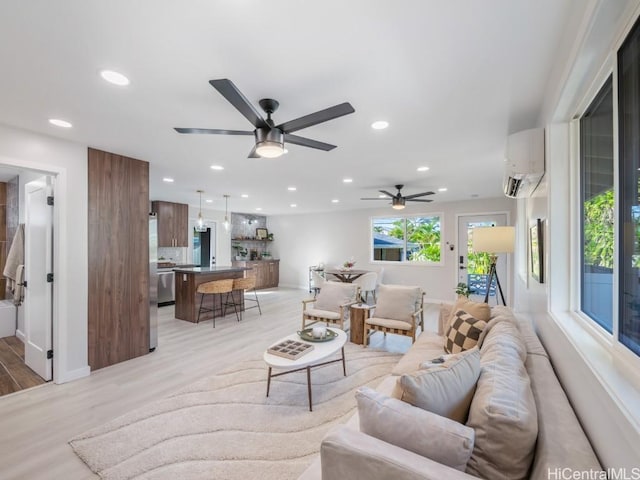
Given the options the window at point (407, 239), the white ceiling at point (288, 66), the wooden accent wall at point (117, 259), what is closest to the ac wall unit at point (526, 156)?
the white ceiling at point (288, 66)

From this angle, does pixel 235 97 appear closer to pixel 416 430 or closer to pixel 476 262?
pixel 416 430

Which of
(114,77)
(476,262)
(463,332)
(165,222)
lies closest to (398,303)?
(463,332)

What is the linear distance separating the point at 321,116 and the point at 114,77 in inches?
55.1

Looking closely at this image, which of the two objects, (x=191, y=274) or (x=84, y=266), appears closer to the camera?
(x=84, y=266)

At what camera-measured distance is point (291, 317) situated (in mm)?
5680

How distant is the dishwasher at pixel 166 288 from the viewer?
6.55m

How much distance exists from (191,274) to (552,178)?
17.8ft

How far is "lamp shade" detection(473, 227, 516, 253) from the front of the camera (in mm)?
Result: 3875

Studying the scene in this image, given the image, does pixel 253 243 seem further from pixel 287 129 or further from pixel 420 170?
pixel 287 129

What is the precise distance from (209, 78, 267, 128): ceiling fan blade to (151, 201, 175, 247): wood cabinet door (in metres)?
5.93

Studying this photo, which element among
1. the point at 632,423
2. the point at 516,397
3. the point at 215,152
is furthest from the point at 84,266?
the point at 632,423

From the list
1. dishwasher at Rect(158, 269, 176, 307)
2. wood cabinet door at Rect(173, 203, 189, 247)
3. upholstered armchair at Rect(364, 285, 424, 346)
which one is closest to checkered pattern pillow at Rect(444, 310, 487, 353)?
upholstered armchair at Rect(364, 285, 424, 346)

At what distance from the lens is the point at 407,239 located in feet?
25.6

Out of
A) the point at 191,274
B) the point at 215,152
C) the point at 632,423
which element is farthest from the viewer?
the point at 191,274
